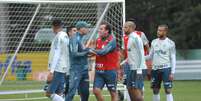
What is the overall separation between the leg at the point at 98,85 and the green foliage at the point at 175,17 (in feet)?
→ 69.3

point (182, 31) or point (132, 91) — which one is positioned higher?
point (182, 31)

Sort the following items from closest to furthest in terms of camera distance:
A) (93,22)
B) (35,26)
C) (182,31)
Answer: (93,22)
(35,26)
(182,31)

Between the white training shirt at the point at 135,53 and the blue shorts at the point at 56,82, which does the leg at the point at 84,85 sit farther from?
the white training shirt at the point at 135,53

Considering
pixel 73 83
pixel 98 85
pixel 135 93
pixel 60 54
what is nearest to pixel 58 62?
pixel 60 54

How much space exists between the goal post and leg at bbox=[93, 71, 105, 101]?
4951 mm

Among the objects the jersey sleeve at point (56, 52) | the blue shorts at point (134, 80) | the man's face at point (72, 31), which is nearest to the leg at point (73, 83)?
the jersey sleeve at point (56, 52)

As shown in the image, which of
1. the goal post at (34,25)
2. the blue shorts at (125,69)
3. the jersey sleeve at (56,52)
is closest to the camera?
the jersey sleeve at (56,52)

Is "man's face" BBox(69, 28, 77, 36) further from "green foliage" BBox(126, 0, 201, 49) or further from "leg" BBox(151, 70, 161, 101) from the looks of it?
"green foliage" BBox(126, 0, 201, 49)

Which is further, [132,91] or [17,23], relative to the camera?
[17,23]

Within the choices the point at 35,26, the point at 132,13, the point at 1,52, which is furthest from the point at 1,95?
the point at 132,13

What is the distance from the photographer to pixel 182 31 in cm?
3672

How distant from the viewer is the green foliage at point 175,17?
3666 cm

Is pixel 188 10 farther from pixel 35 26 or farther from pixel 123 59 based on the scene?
pixel 123 59

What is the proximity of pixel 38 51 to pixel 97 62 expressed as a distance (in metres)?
7.74
